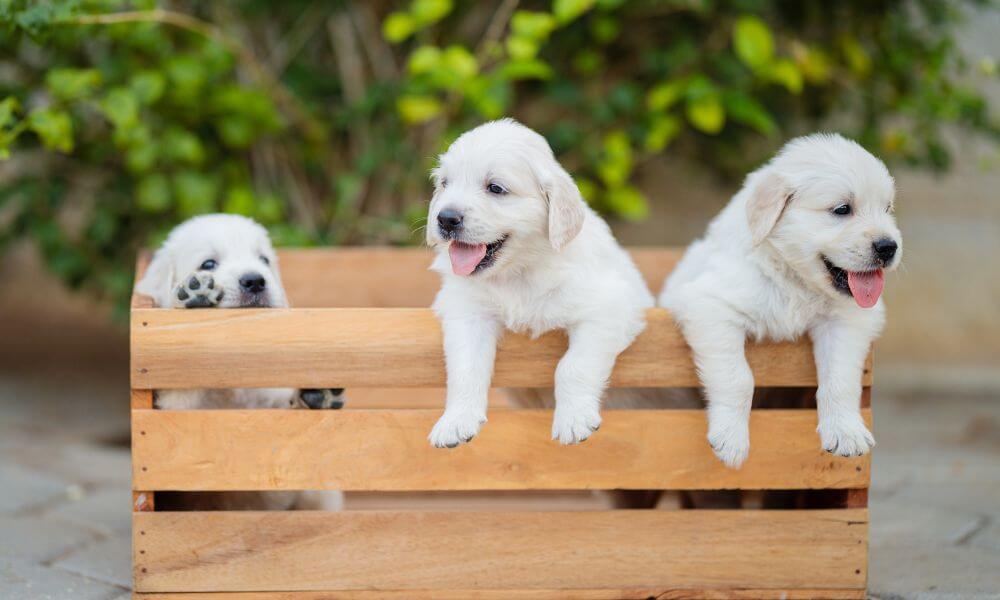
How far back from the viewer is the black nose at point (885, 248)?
8.46ft

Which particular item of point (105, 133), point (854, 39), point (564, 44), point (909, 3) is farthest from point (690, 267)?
A: point (909, 3)

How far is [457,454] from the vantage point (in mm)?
2691

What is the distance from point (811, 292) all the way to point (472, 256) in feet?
3.00

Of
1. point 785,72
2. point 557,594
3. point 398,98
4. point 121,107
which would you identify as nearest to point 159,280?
point 121,107

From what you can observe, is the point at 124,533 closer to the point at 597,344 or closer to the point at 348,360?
the point at 348,360

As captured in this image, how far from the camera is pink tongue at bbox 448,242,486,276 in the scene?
2666mm

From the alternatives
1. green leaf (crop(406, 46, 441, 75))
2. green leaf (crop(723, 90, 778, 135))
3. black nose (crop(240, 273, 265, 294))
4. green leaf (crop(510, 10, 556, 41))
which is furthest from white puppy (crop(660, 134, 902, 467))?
green leaf (crop(406, 46, 441, 75))

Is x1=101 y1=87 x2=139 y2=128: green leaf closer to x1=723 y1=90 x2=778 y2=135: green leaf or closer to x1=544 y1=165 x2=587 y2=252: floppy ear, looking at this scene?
x1=544 y1=165 x2=587 y2=252: floppy ear

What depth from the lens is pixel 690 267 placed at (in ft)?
10.4

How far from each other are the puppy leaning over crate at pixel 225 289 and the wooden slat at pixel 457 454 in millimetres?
168

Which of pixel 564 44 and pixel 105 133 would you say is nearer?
pixel 105 133

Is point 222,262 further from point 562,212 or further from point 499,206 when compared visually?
point 562,212

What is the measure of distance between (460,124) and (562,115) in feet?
3.13

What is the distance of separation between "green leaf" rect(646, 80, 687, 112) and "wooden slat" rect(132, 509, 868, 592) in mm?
2549
